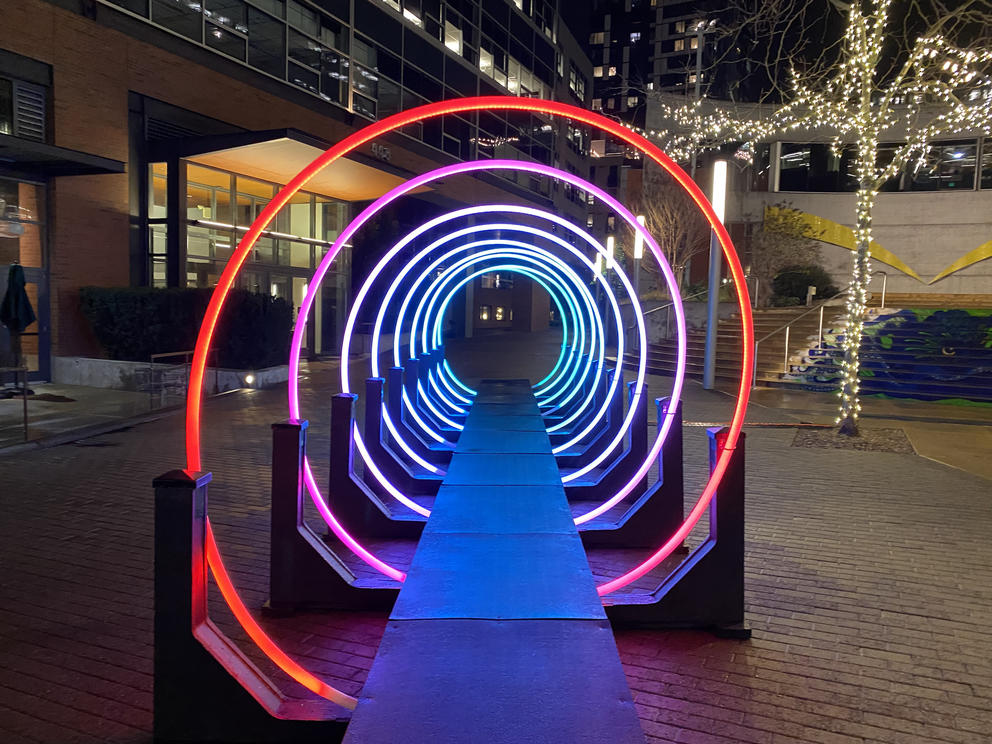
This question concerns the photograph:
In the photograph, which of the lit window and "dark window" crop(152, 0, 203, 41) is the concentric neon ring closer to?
"dark window" crop(152, 0, 203, 41)

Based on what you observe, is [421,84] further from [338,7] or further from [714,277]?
[714,277]

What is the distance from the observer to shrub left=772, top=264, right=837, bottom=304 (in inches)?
906

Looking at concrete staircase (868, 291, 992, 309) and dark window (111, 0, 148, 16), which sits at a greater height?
dark window (111, 0, 148, 16)

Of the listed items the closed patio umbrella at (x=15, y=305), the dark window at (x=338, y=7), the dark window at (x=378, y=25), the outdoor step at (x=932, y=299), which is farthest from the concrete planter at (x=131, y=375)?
the outdoor step at (x=932, y=299)

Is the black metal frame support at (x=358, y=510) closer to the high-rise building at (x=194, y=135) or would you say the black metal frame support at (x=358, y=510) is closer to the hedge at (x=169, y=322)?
the high-rise building at (x=194, y=135)

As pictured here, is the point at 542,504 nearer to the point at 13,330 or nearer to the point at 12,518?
the point at 12,518

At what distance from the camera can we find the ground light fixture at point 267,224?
119 inches

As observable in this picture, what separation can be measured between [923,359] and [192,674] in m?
17.0

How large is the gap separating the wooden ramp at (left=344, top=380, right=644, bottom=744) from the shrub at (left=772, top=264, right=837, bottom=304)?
20.5 m

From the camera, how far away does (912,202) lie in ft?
78.2

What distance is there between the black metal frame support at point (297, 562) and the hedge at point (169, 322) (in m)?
10.7

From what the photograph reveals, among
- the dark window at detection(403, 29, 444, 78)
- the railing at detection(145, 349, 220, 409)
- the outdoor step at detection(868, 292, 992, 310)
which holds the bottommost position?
the railing at detection(145, 349, 220, 409)

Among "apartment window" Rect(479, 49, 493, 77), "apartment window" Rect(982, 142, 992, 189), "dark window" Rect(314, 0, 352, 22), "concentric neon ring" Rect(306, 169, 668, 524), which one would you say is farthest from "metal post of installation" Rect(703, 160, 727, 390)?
"apartment window" Rect(479, 49, 493, 77)

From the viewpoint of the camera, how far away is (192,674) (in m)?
2.80
